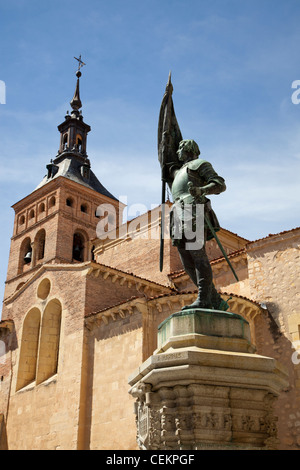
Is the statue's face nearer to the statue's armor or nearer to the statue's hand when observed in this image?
the statue's armor

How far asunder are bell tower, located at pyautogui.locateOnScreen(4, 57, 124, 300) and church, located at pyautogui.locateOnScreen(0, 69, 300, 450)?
1055cm

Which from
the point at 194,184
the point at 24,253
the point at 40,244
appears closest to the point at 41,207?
the point at 40,244

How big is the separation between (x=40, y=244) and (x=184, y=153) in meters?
36.8

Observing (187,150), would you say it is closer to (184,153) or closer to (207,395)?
(184,153)

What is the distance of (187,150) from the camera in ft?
20.6

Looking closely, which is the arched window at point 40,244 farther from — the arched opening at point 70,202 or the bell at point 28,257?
the arched opening at point 70,202

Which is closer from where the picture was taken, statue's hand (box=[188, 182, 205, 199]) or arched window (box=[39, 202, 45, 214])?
statue's hand (box=[188, 182, 205, 199])

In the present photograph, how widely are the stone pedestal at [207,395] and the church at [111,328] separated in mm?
6879

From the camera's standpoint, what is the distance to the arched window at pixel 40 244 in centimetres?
4122

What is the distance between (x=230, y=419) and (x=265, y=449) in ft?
1.37

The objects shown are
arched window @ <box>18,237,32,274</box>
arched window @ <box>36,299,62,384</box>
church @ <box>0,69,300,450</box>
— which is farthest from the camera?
arched window @ <box>18,237,32,274</box>

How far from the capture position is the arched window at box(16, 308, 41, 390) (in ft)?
74.4

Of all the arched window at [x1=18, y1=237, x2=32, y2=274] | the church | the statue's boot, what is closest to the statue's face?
the statue's boot

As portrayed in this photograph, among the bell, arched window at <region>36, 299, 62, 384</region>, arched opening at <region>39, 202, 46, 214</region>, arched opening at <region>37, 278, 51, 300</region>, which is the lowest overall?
arched window at <region>36, 299, 62, 384</region>
